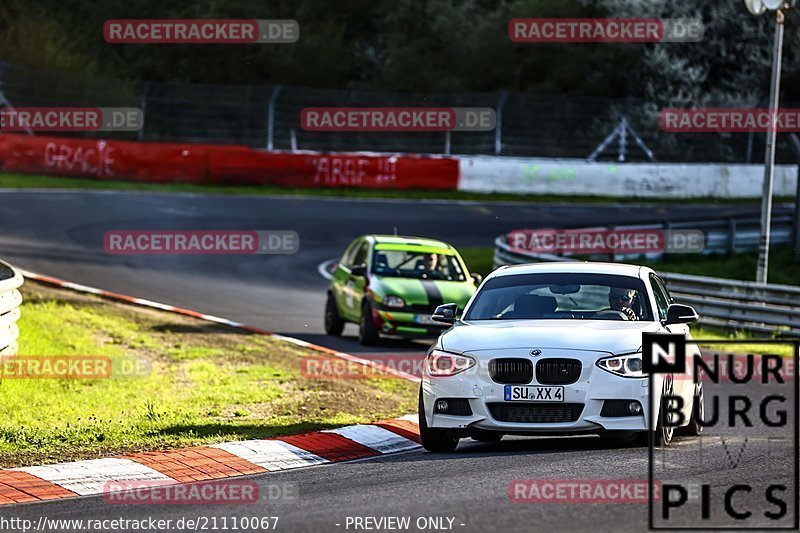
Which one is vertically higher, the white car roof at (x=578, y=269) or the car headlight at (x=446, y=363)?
the white car roof at (x=578, y=269)

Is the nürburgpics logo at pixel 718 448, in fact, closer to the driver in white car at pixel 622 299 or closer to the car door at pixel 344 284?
the driver in white car at pixel 622 299

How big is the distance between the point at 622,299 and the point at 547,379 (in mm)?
1497

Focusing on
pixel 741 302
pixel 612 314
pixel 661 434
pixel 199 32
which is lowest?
pixel 661 434

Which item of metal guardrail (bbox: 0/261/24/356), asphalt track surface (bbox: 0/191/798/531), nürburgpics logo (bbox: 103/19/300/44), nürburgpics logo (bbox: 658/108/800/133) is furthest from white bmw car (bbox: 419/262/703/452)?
nürburgpics logo (bbox: 103/19/300/44)

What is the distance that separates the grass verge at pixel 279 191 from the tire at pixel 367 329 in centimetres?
1928

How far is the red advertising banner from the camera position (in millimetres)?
37875

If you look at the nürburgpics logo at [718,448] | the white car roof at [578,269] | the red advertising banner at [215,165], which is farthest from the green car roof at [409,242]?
the red advertising banner at [215,165]

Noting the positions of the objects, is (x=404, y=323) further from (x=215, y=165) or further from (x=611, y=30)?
(x=611, y=30)

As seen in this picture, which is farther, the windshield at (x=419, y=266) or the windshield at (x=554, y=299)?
the windshield at (x=419, y=266)

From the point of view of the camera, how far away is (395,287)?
18344 mm

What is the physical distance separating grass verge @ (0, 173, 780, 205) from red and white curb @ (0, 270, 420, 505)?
85.9ft

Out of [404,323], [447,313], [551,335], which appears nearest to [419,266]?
[404,323]

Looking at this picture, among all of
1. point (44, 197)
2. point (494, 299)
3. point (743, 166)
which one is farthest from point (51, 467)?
point (743, 166)

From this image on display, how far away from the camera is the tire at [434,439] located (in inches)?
394
